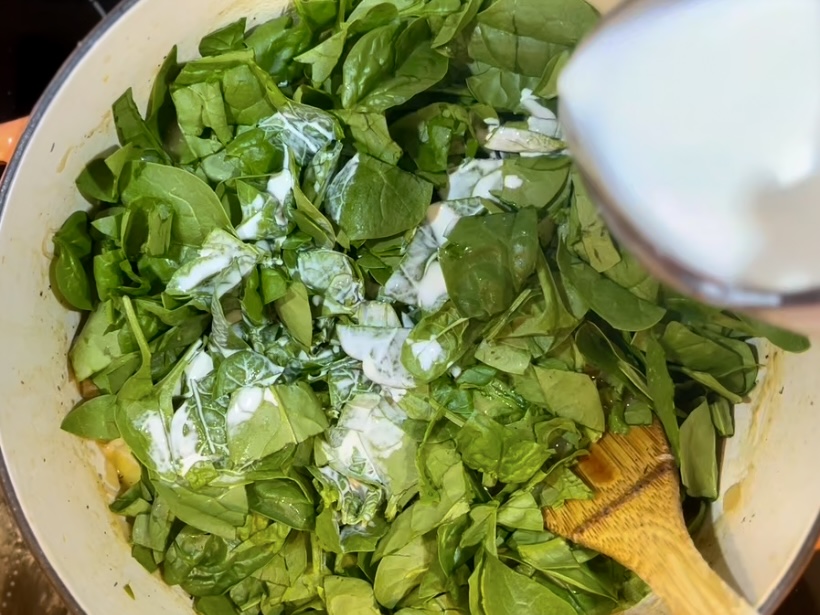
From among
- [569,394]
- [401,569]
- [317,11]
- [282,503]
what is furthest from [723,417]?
[317,11]

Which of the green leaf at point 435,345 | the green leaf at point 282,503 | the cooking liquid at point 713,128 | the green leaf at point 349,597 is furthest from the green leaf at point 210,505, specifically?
the cooking liquid at point 713,128

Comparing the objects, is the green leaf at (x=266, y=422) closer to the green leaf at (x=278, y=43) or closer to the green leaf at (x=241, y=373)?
the green leaf at (x=241, y=373)

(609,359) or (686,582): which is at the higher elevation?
(609,359)

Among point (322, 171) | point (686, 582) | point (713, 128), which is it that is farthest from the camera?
point (322, 171)

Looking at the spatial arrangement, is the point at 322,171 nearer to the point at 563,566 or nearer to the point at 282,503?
the point at 282,503

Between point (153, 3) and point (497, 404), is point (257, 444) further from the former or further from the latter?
point (153, 3)

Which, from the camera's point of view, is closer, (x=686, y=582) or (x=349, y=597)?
(x=686, y=582)
